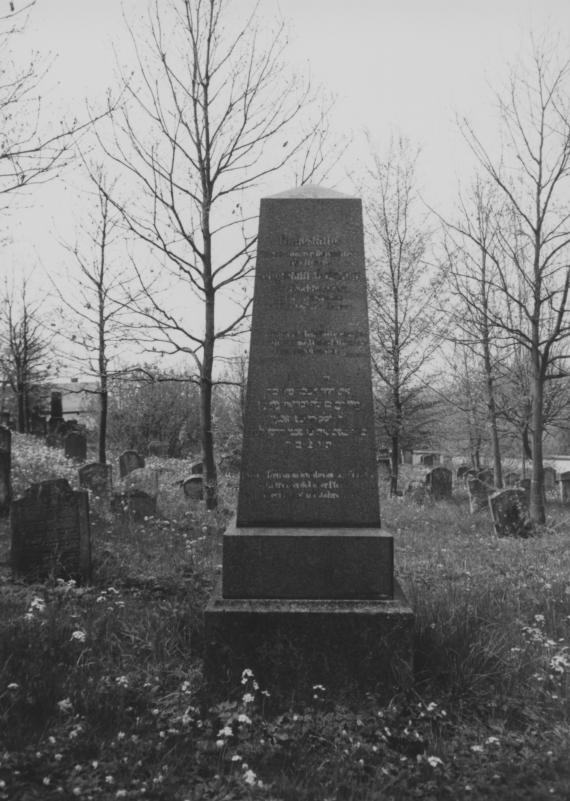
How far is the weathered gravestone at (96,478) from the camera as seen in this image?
11.3 meters

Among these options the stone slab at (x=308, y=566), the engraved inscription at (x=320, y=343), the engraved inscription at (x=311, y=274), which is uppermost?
the engraved inscription at (x=311, y=274)

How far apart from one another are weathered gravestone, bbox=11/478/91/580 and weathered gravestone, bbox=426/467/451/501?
10.6 meters

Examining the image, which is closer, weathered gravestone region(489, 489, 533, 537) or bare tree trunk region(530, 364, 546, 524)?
weathered gravestone region(489, 489, 533, 537)

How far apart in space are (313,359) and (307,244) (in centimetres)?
81

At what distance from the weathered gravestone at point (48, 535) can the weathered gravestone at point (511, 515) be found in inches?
270

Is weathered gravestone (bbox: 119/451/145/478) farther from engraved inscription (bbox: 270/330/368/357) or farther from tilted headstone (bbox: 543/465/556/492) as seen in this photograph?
tilted headstone (bbox: 543/465/556/492)

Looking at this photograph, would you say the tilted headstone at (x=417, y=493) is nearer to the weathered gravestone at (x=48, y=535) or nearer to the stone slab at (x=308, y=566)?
the weathered gravestone at (x=48, y=535)

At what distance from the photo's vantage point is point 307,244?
4.18 metres

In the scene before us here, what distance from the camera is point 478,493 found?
513 inches

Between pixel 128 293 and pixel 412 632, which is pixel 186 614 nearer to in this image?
pixel 412 632

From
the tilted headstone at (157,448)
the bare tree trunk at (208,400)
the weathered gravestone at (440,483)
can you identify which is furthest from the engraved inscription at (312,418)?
the tilted headstone at (157,448)

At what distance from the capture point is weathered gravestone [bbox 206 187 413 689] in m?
3.54

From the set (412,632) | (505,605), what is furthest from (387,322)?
(412,632)

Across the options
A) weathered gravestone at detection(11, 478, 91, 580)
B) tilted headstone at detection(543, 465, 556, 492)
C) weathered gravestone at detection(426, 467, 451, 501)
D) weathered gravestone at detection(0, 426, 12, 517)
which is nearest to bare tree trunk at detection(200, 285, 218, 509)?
weathered gravestone at detection(0, 426, 12, 517)
